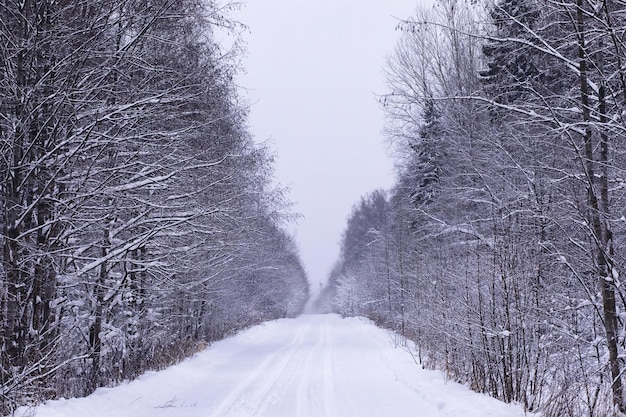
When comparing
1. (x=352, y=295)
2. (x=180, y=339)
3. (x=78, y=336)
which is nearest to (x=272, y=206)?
(x=180, y=339)

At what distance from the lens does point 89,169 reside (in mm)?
7809

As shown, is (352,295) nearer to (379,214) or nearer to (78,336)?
(379,214)

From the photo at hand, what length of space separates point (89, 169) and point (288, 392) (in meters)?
5.85

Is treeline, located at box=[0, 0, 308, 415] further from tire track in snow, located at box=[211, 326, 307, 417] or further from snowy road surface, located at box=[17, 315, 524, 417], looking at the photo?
tire track in snow, located at box=[211, 326, 307, 417]

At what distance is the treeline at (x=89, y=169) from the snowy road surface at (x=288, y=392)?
0.68 m

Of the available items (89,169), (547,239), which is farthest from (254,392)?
(547,239)

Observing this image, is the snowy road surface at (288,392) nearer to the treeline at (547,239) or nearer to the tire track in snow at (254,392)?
the tire track in snow at (254,392)

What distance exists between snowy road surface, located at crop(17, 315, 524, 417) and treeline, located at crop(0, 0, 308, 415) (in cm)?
68

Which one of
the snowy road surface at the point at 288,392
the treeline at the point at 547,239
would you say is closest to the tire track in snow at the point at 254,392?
the snowy road surface at the point at 288,392

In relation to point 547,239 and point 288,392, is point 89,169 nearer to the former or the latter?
point 288,392

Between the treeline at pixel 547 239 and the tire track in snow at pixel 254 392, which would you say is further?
the tire track in snow at pixel 254 392

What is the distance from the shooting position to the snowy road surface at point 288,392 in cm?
815

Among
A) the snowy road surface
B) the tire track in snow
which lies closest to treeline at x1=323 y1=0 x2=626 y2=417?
the snowy road surface

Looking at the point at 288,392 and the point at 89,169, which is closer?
the point at 89,169
